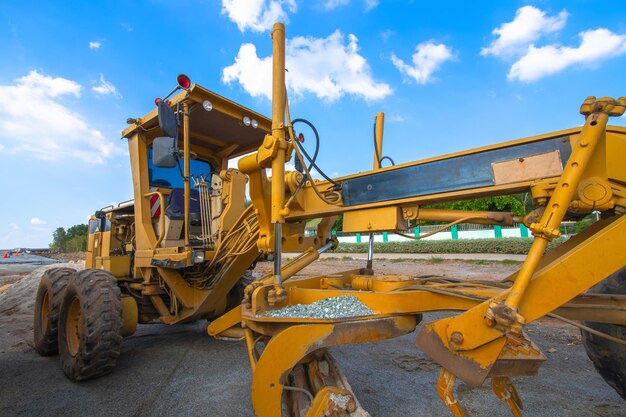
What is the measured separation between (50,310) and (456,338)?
4.58 m

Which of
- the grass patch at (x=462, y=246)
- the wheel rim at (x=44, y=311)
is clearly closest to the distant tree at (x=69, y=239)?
the grass patch at (x=462, y=246)

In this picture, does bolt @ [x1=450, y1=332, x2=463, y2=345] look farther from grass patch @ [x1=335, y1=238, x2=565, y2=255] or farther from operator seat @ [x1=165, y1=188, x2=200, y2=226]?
grass patch @ [x1=335, y1=238, x2=565, y2=255]

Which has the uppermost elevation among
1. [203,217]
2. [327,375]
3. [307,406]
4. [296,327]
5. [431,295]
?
[203,217]

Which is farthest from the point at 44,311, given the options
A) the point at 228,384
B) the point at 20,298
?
the point at 20,298

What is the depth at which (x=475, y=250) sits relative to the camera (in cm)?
2033

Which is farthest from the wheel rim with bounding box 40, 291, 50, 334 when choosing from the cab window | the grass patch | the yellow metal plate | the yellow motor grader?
the grass patch

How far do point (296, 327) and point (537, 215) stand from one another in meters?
1.43

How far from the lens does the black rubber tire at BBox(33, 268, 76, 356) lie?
4281mm

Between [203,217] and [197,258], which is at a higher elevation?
[203,217]

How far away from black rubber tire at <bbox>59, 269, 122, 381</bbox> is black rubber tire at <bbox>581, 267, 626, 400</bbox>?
13.4 ft

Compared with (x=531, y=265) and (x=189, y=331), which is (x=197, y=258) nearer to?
(x=189, y=331)

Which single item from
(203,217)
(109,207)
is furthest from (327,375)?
(109,207)

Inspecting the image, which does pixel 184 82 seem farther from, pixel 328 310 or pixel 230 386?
pixel 230 386

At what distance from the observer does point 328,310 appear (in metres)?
2.20
